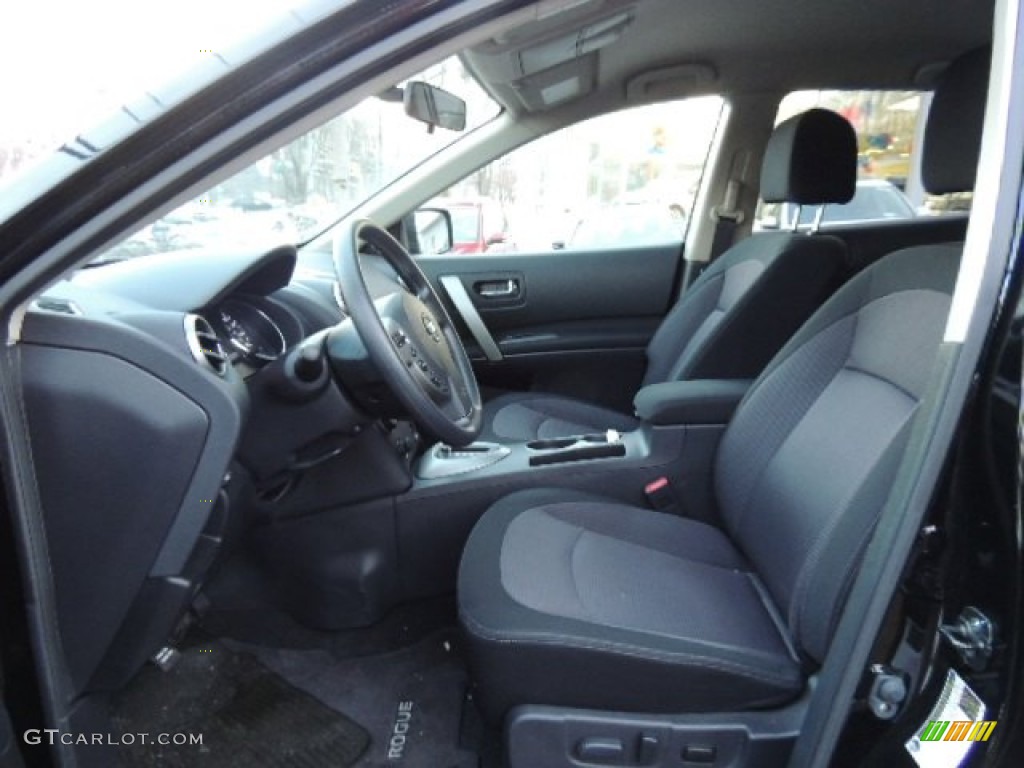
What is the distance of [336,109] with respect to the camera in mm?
827

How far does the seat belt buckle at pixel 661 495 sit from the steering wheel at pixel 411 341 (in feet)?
1.56

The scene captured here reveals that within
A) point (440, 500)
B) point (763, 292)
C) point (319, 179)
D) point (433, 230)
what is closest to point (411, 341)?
point (440, 500)

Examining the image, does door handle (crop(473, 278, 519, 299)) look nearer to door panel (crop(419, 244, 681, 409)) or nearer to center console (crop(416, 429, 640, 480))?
door panel (crop(419, 244, 681, 409))

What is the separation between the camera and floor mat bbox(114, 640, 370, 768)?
1.50 meters

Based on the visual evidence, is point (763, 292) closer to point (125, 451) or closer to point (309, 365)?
point (309, 365)

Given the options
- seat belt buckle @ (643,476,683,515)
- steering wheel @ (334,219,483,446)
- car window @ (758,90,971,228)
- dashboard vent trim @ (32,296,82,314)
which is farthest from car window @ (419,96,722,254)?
dashboard vent trim @ (32,296,82,314)

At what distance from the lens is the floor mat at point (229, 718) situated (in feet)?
4.91

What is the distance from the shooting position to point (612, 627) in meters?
1.17

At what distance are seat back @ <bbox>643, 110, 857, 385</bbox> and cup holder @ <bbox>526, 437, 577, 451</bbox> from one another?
1.75ft

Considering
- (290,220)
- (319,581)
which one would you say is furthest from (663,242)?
(319,581)

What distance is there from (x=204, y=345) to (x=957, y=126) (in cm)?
132

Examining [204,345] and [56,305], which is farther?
[204,345]

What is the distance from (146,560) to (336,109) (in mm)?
641

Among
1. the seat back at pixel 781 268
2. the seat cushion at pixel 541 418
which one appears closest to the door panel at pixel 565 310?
the seat cushion at pixel 541 418
